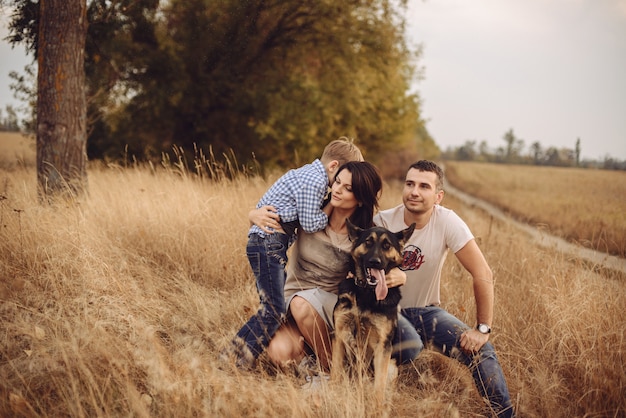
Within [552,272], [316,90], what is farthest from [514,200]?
[552,272]

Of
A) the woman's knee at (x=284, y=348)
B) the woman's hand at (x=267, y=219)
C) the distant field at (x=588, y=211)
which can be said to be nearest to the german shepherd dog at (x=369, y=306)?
the woman's knee at (x=284, y=348)

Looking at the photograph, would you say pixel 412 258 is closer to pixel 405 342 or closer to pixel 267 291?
pixel 405 342

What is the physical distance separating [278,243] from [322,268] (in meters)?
0.41

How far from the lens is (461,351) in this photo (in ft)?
10.00

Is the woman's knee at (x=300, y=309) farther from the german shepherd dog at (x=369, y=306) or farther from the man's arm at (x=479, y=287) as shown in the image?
the man's arm at (x=479, y=287)

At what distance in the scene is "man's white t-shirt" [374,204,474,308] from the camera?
A: 3.18 metres

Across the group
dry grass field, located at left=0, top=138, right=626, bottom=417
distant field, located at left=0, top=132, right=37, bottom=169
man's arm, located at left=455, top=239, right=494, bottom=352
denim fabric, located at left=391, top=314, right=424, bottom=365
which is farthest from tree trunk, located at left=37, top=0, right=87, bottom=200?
man's arm, located at left=455, top=239, right=494, bottom=352

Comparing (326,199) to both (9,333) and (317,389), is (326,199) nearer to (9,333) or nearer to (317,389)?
(317,389)

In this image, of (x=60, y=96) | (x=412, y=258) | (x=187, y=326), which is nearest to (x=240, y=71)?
(x=60, y=96)

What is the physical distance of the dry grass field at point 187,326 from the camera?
96.9 inches

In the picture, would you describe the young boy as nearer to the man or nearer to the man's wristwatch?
the man

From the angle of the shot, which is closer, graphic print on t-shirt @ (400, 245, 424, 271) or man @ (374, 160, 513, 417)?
man @ (374, 160, 513, 417)

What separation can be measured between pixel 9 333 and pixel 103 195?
11.2 ft

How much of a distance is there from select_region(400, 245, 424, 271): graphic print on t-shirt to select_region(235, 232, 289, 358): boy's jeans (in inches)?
38.9
